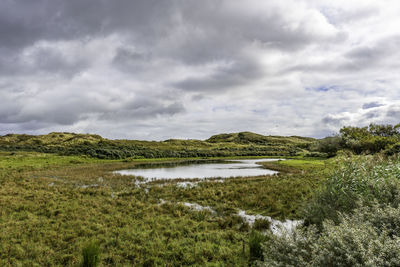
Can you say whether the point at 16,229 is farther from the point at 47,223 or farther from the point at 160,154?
the point at 160,154

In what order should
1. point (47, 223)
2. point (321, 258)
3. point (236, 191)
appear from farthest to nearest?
point (236, 191) → point (47, 223) → point (321, 258)

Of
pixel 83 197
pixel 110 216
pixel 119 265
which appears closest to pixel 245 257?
pixel 119 265

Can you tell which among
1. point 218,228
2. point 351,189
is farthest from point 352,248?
point 218,228

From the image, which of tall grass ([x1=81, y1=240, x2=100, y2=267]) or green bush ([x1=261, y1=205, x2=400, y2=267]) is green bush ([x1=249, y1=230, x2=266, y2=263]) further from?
tall grass ([x1=81, y1=240, x2=100, y2=267])

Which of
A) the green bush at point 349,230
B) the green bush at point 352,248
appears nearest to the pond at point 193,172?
the green bush at point 349,230

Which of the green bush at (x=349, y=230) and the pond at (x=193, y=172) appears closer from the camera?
the green bush at (x=349, y=230)

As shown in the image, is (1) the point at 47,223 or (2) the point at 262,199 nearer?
(1) the point at 47,223

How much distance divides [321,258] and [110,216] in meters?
11.9

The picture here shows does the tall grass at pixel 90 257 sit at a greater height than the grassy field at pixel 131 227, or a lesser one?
greater

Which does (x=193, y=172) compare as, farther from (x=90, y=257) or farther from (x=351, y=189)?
(x=90, y=257)

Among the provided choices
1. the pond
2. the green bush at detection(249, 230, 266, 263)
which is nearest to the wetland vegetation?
the green bush at detection(249, 230, 266, 263)

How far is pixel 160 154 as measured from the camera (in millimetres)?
82500

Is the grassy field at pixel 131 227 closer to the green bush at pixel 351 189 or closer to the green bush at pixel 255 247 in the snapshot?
the green bush at pixel 255 247

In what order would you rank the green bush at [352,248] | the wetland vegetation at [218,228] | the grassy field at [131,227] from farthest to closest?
the grassy field at [131,227], the wetland vegetation at [218,228], the green bush at [352,248]
